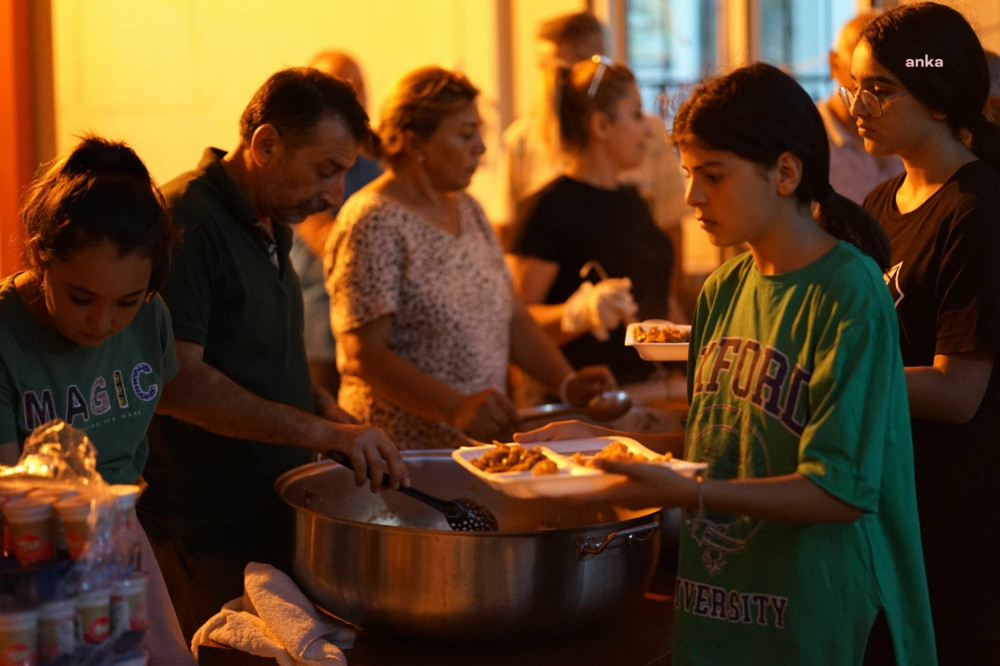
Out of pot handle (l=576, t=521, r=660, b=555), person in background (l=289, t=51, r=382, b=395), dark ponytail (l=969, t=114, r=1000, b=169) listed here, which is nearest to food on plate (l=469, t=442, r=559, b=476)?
pot handle (l=576, t=521, r=660, b=555)

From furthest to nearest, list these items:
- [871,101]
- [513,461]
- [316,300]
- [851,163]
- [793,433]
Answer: [316,300] → [851,163] → [871,101] → [513,461] → [793,433]

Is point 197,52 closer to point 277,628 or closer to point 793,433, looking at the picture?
point 277,628

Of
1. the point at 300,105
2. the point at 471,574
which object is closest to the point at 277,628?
the point at 471,574

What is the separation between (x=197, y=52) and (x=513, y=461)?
11.4ft

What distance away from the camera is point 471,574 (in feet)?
4.16

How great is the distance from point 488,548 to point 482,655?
173 millimetres

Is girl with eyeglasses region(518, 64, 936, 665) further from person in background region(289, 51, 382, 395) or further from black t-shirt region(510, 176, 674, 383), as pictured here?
person in background region(289, 51, 382, 395)

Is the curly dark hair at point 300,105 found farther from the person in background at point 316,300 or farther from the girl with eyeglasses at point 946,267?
the person in background at point 316,300

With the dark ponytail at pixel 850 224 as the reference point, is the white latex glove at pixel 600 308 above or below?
below

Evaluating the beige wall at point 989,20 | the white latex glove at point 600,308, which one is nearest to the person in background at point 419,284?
the white latex glove at point 600,308

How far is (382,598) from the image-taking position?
131cm

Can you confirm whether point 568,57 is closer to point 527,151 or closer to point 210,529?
point 527,151

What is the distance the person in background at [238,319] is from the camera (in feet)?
5.30

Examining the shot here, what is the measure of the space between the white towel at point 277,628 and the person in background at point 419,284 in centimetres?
63
